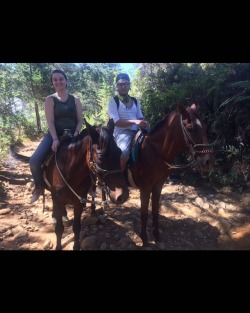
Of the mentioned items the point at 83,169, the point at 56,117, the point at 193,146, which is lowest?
the point at 83,169

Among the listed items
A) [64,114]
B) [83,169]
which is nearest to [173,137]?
[83,169]

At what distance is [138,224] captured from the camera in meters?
5.26

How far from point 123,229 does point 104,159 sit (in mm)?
2378

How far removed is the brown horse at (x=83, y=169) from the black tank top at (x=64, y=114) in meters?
0.42

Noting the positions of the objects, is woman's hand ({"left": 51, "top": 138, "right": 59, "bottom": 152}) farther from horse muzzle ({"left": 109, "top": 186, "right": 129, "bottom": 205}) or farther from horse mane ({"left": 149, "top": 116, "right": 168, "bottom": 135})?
horse mane ({"left": 149, "top": 116, "right": 168, "bottom": 135})

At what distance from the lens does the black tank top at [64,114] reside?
13.6ft

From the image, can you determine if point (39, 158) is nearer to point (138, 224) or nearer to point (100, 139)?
point (100, 139)

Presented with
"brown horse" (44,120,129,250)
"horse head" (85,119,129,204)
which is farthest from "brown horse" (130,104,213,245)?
"horse head" (85,119,129,204)

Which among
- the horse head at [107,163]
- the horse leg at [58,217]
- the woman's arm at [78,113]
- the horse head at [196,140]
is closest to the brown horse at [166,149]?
the horse head at [196,140]

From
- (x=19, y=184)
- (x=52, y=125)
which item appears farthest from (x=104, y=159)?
(x=19, y=184)

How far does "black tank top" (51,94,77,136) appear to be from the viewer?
4139mm

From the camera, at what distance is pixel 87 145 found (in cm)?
341

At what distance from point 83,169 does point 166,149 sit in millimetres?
1567

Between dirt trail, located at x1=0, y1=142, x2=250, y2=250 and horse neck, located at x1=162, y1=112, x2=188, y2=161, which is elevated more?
horse neck, located at x1=162, y1=112, x2=188, y2=161
